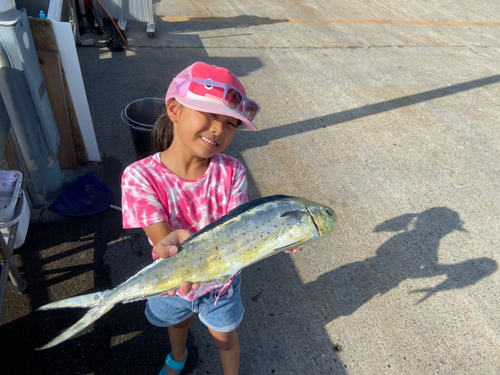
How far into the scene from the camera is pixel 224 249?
1.53 m

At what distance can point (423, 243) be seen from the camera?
3617mm

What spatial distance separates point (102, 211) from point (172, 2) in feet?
23.7

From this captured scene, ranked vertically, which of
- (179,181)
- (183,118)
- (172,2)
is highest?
(183,118)

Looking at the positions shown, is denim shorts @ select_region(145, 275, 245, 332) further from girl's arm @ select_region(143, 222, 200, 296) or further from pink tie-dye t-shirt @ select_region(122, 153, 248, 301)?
girl's arm @ select_region(143, 222, 200, 296)

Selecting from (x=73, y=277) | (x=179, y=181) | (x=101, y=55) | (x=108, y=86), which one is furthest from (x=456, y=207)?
(x=101, y=55)

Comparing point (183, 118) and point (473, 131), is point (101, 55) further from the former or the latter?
point (473, 131)

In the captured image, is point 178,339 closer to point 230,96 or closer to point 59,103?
point 230,96

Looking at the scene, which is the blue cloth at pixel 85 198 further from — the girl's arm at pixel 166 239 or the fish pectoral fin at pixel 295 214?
the fish pectoral fin at pixel 295 214

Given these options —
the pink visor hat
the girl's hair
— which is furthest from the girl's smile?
the girl's hair

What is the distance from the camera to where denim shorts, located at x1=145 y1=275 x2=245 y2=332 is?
1888mm

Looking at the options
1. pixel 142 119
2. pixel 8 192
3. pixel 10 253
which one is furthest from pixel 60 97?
pixel 10 253

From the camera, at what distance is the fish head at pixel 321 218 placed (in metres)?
1.55

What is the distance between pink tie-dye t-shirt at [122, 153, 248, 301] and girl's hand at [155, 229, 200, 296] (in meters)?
0.11

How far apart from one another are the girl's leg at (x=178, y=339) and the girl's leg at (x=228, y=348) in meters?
0.22
